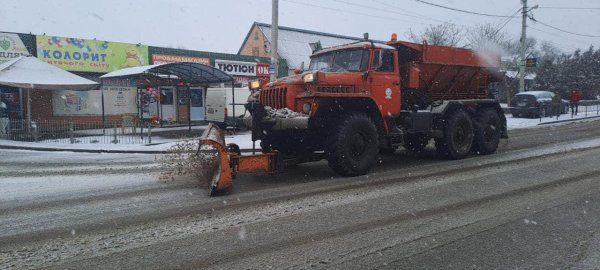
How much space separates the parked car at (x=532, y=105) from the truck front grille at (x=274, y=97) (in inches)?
846

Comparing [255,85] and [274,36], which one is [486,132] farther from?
[274,36]

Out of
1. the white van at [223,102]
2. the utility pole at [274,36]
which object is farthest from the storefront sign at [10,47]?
the utility pole at [274,36]

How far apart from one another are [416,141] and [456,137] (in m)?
0.99

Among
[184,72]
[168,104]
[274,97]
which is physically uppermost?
[184,72]

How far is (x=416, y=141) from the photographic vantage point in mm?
11336

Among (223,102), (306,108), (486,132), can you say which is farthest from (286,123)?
(223,102)

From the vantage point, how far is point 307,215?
5793 millimetres

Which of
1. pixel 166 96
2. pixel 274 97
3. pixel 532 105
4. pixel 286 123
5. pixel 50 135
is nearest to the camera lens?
pixel 286 123

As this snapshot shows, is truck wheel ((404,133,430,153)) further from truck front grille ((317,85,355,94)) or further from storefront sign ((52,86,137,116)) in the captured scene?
storefront sign ((52,86,137,116))

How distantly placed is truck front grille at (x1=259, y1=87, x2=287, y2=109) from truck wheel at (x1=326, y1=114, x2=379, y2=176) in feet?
3.69

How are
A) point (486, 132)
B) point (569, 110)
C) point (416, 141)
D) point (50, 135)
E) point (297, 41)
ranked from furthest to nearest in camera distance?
point (297, 41)
point (569, 110)
point (50, 135)
point (486, 132)
point (416, 141)

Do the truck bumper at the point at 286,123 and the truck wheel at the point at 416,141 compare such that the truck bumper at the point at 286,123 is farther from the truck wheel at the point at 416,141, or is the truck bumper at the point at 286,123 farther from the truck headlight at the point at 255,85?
the truck wheel at the point at 416,141

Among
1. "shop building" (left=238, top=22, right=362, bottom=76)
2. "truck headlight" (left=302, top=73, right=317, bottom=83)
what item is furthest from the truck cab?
"shop building" (left=238, top=22, right=362, bottom=76)

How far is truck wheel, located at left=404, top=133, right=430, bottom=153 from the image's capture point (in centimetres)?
1052
